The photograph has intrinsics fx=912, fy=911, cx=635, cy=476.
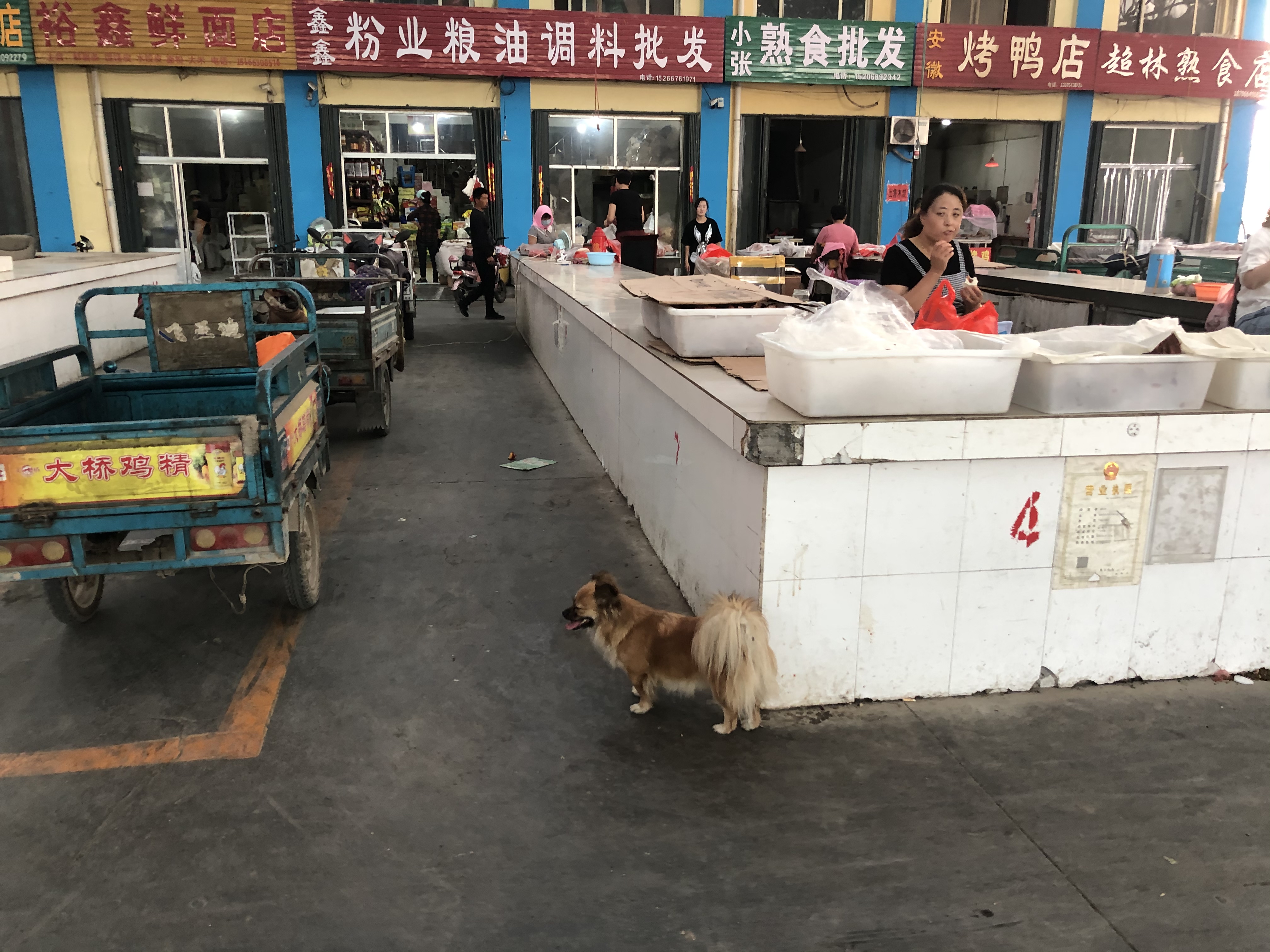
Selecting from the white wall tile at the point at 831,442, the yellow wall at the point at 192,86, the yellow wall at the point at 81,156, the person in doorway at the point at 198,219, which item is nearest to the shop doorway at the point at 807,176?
the yellow wall at the point at 192,86

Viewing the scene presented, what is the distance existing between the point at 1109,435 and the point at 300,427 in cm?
336

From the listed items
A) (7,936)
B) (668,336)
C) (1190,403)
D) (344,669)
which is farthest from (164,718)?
(1190,403)

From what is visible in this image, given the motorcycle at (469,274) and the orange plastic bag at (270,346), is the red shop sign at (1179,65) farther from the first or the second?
the orange plastic bag at (270,346)

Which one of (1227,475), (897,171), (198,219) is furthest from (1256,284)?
(198,219)

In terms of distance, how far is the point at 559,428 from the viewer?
25.5ft

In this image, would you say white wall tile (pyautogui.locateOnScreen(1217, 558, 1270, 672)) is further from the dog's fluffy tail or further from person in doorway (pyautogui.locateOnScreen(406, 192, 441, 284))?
person in doorway (pyautogui.locateOnScreen(406, 192, 441, 284))

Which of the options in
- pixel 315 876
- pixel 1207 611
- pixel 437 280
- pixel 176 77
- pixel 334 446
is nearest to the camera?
pixel 315 876

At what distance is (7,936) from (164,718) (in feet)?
3.60

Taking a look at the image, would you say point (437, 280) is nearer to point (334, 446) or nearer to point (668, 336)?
point (334, 446)

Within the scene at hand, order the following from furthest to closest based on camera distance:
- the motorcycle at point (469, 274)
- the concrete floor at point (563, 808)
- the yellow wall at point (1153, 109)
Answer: the yellow wall at point (1153, 109) → the motorcycle at point (469, 274) → the concrete floor at point (563, 808)

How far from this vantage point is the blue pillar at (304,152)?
642 inches

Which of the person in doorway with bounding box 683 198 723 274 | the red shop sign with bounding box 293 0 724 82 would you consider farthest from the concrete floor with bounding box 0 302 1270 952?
the red shop sign with bounding box 293 0 724 82

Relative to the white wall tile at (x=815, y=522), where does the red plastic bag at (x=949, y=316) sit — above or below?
above

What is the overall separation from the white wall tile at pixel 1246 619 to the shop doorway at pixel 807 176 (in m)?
15.3
